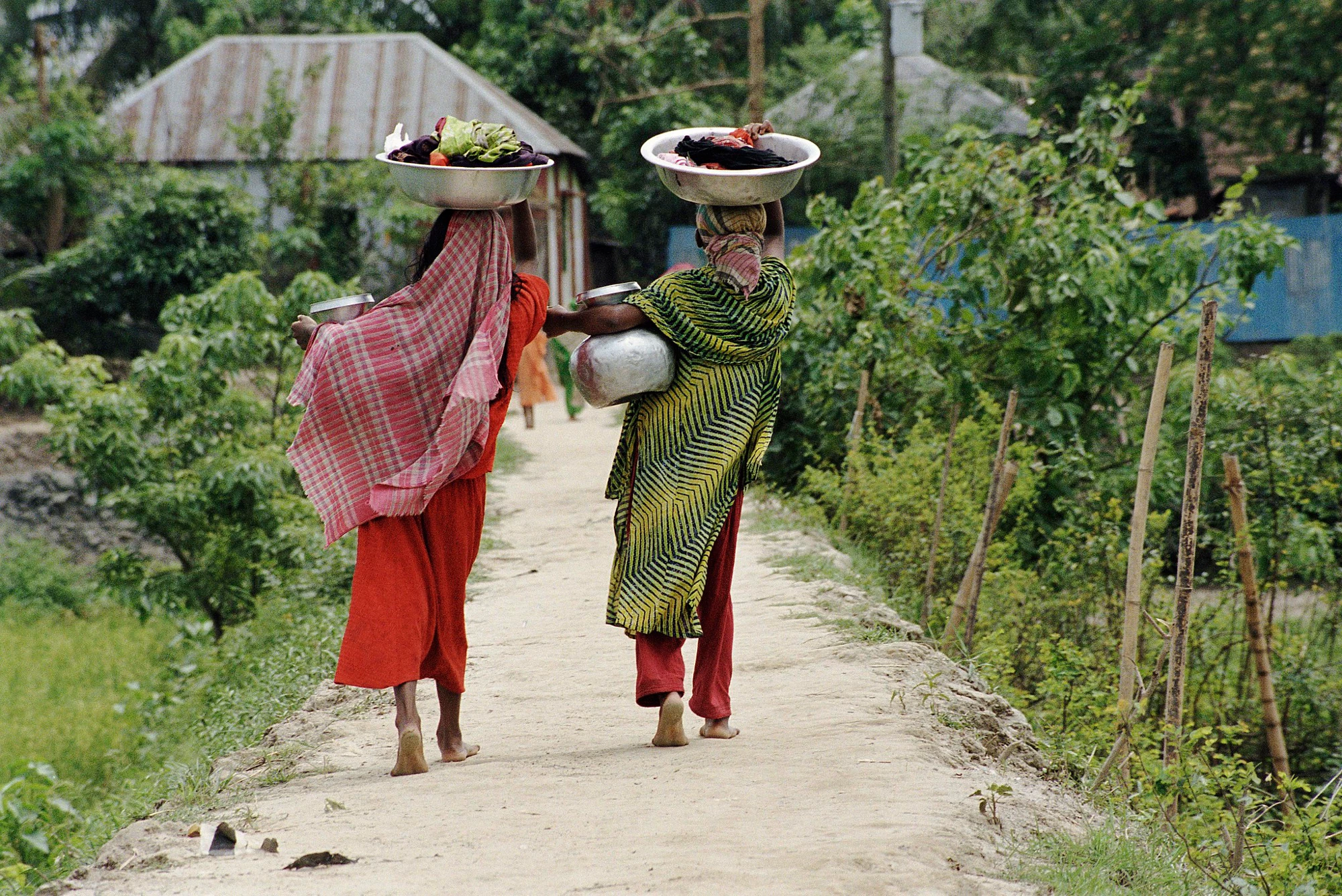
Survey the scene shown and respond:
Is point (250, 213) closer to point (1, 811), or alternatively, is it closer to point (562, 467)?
point (562, 467)

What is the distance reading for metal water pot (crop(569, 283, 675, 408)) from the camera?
3.78 meters

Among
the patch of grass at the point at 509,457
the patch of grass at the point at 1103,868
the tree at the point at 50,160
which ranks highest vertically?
the tree at the point at 50,160

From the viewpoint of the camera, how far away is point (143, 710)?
25.9ft

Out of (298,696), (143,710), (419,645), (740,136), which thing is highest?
(740,136)

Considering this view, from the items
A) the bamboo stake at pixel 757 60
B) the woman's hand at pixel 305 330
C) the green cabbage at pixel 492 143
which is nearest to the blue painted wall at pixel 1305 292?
the bamboo stake at pixel 757 60

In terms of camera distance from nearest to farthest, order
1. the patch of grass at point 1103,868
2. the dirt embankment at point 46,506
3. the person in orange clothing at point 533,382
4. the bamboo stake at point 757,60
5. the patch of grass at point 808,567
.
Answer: the patch of grass at point 1103,868 → the patch of grass at point 808,567 → the person in orange clothing at point 533,382 → the bamboo stake at point 757,60 → the dirt embankment at point 46,506

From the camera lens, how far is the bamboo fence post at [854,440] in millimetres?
7469

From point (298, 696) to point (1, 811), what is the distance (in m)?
1.27

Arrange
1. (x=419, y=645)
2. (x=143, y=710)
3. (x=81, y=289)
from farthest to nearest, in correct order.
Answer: (x=81, y=289) → (x=143, y=710) → (x=419, y=645)

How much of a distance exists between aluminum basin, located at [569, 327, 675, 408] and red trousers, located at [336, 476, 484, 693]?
0.43 metres

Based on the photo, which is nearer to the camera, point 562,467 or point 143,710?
point 143,710

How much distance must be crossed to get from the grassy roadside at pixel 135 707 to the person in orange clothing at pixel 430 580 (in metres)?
0.57

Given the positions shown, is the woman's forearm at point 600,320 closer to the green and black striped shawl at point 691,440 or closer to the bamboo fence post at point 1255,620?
the green and black striped shawl at point 691,440

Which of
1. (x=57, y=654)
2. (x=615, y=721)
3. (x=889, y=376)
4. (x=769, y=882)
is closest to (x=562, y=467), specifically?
(x=889, y=376)
